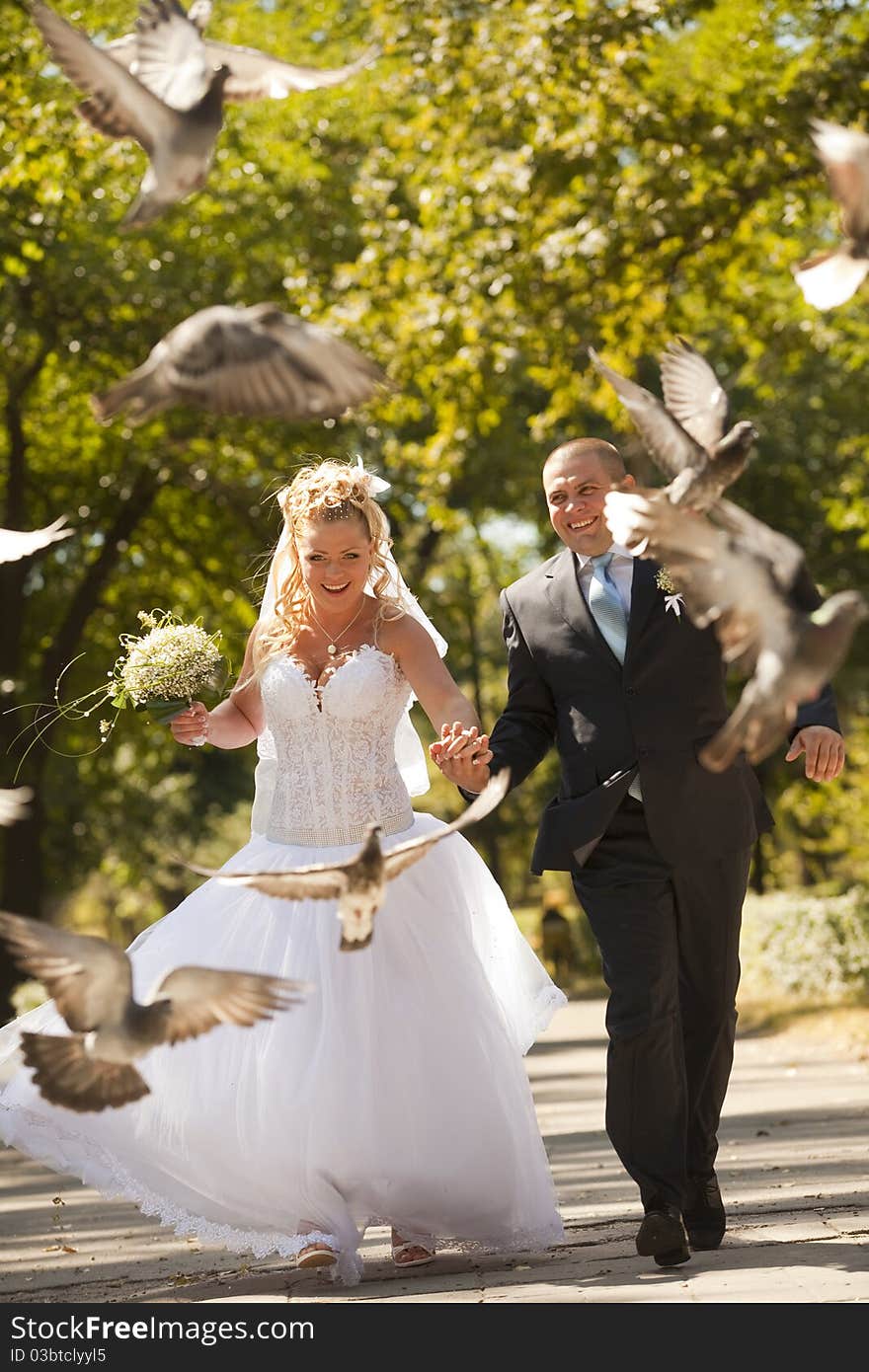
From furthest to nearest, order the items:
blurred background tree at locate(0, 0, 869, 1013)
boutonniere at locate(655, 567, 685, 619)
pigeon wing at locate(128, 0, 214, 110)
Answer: blurred background tree at locate(0, 0, 869, 1013) < boutonniere at locate(655, 567, 685, 619) < pigeon wing at locate(128, 0, 214, 110)

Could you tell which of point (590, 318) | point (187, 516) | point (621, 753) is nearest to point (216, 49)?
point (621, 753)

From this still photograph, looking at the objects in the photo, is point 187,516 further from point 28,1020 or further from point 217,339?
point 217,339

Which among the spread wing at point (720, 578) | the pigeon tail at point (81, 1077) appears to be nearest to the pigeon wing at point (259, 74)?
the spread wing at point (720, 578)

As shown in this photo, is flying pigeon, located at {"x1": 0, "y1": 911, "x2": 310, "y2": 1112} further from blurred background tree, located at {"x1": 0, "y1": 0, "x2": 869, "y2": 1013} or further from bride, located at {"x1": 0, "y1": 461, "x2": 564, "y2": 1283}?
blurred background tree, located at {"x1": 0, "y1": 0, "x2": 869, "y2": 1013}

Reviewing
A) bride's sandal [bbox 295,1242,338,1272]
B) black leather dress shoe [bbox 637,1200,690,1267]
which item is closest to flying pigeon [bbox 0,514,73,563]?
bride's sandal [bbox 295,1242,338,1272]

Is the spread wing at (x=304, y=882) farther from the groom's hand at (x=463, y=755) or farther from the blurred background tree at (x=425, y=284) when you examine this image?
the blurred background tree at (x=425, y=284)

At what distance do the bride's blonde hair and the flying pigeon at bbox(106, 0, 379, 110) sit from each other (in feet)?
5.93

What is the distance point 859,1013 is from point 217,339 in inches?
485

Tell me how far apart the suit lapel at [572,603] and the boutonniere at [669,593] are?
254 mm

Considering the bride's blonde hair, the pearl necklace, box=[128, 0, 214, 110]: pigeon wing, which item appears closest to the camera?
box=[128, 0, 214, 110]: pigeon wing

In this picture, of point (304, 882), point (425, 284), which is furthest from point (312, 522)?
point (425, 284)

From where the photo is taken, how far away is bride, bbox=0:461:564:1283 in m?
6.29

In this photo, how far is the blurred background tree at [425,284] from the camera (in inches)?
633

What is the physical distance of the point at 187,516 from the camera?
2419 cm
